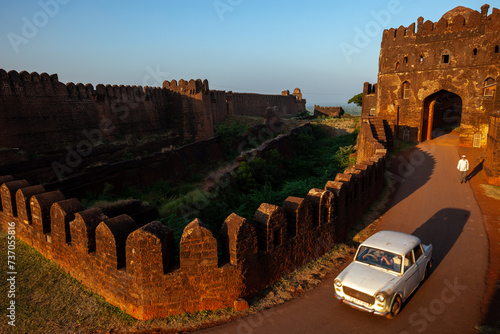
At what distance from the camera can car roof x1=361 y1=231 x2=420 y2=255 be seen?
18.3 ft

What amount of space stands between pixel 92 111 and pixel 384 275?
20460mm

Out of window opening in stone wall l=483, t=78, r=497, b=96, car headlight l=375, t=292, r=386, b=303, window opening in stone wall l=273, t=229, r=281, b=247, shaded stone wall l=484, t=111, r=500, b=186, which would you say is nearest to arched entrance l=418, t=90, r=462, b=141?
window opening in stone wall l=483, t=78, r=497, b=96

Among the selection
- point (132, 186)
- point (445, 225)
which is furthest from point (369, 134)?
point (132, 186)

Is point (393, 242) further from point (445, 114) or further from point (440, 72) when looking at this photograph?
point (445, 114)

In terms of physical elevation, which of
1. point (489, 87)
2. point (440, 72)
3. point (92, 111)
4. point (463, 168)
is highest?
point (440, 72)

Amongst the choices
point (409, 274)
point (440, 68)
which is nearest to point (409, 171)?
point (440, 68)

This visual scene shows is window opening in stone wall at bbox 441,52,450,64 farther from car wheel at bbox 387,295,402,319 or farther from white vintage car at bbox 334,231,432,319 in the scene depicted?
car wheel at bbox 387,295,402,319

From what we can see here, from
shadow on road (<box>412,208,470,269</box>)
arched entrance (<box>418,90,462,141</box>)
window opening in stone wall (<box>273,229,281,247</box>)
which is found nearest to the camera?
window opening in stone wall (<box>273,229,281,247</box>)

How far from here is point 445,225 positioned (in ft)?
28.8

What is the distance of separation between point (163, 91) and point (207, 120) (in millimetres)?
4532

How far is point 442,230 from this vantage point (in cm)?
846

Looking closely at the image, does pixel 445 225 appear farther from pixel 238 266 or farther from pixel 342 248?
pixel 238 266

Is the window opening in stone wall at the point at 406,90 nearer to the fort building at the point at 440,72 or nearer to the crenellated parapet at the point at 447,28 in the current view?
the fort building at the point at 440,72

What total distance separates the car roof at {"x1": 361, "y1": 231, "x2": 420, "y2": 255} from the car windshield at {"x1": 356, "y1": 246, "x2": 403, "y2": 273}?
0.08 m
